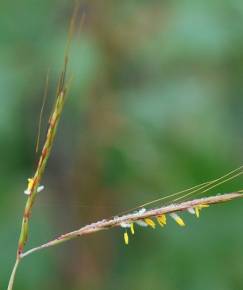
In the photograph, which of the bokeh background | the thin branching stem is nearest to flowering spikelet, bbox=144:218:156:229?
the thin branching stem

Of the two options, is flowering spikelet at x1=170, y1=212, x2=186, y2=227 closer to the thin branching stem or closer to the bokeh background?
the thin branching stem

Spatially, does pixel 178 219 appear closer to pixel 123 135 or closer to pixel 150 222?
pixel 150 222

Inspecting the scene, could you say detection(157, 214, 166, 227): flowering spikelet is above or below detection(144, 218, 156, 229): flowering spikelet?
below

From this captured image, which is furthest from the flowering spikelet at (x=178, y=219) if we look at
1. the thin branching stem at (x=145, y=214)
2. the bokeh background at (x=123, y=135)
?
the bokeh background at (x=123, y=135)

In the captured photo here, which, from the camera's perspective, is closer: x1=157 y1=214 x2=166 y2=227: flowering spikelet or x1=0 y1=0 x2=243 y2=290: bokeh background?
x1=157 y1=214 x2=166 y2=227: flowering spikelet

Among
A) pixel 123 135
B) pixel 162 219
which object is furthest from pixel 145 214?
pixel 123 135

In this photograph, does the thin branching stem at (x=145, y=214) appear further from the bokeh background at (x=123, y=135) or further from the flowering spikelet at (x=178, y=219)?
the bokeh background at (x=123, y=135)

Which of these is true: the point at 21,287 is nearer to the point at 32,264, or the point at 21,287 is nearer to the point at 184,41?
the point at 32,264

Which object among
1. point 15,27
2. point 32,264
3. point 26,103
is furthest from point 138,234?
point 15,27
